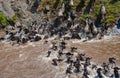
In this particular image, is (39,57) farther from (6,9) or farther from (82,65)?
(6,9)

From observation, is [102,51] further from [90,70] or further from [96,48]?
[90,70]

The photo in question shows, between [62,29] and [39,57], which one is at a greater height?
[62,29]

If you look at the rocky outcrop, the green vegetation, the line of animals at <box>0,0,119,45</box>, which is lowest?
the line of animals at <box>0,0,119,45</box>

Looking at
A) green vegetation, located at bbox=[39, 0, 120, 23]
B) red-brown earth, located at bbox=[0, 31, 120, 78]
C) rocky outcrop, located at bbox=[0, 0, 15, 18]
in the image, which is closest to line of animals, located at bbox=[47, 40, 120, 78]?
red-brown earth, located at bbox=[0, 31, 120, 78]

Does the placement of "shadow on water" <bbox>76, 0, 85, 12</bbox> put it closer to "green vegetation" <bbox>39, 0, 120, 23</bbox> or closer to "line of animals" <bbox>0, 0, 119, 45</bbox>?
"line of animals" <bbox>0, 0, 119, 45</bbox>

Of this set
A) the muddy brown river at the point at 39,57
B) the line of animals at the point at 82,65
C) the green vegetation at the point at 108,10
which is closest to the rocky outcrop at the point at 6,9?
the muddy brown river at the point at 39,57

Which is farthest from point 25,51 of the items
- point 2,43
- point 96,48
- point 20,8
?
point 20,8

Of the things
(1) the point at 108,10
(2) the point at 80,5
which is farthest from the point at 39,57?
(2) the point at 80,5
